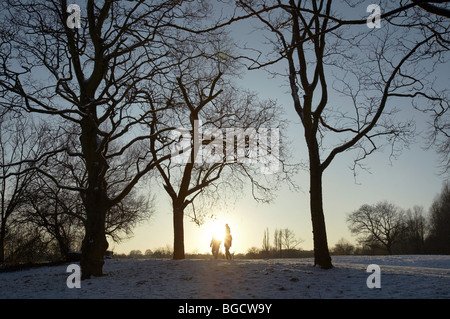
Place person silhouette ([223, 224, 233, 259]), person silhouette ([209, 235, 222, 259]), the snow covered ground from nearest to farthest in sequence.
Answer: the snow covered ground → person silhouette ([223, 224, 233, 259]) → person silhouette ([209, 235, 222, 259])

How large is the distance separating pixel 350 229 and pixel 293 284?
228 ft

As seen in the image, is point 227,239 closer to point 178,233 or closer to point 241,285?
point 178,233

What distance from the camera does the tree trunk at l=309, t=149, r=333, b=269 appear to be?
1162 centimetres

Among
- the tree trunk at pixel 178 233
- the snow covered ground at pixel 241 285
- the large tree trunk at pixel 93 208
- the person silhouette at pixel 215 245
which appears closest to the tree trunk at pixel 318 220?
the snow covered ground at pixel 241 285

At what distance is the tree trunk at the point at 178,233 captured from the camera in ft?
59.5

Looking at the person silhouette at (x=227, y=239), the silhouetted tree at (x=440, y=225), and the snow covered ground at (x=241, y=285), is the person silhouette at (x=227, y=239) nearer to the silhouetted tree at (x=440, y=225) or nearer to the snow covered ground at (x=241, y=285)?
the snow covered ground at (x=241, y=285)

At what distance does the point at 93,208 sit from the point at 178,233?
22.7 ft

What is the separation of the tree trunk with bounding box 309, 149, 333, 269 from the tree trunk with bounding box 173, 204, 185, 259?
8.40 m

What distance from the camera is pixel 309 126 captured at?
42.3ft

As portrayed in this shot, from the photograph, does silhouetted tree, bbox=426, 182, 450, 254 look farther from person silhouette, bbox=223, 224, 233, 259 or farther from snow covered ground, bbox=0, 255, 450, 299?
snow covered ground, bbox=0, 255, 450, 299

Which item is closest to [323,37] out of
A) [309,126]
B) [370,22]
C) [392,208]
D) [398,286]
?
[309,126]

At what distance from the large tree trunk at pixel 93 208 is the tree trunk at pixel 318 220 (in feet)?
24.3

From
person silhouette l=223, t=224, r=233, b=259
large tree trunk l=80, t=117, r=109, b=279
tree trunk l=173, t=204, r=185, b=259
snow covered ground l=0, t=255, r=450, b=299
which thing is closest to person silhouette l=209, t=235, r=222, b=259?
person silhouette l=223, t=224, r=233, b=259
